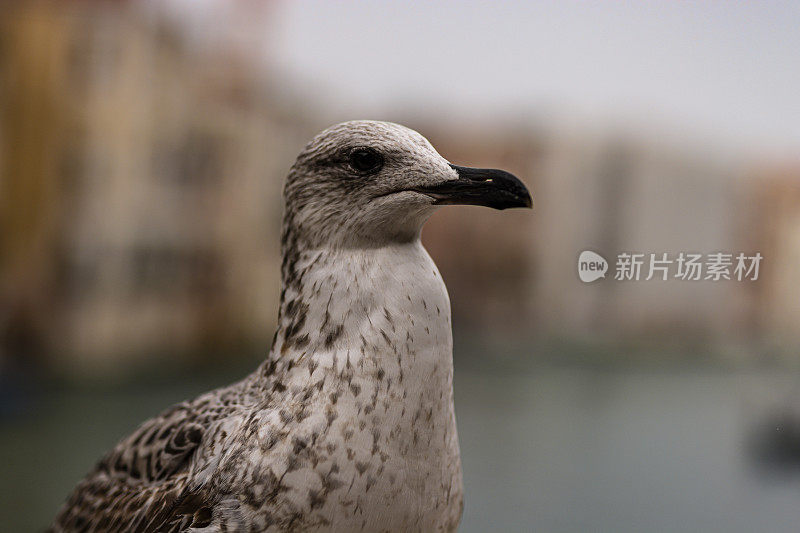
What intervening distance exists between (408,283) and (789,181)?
1266mm

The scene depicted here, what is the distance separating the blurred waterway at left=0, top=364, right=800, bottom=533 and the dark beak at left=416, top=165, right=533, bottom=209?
103 centimetres

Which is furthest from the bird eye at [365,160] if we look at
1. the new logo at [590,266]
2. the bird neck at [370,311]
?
the new logo at [590,266]

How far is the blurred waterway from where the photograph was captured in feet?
5.47

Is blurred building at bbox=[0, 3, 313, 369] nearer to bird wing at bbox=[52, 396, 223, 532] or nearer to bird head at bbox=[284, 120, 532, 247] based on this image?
bird wing at bbox=[52, 396, 223, 532]

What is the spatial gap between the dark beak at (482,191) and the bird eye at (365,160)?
0.07 metres

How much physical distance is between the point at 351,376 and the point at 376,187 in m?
0.23

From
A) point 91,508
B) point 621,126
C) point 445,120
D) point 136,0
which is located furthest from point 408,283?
point 136,0

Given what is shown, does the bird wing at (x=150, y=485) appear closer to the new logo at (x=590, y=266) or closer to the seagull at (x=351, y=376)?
the seagull at (x=351, y=376)

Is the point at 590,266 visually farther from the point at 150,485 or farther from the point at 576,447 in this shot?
the point at 150,485

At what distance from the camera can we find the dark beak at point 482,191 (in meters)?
0.82

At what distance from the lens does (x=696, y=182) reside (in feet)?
5.58

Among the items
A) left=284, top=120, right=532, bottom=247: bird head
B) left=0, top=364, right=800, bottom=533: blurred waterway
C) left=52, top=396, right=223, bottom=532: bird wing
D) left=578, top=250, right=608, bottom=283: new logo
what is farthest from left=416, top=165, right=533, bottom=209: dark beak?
left=0, top=364, right=800, bottom=533: blurred waterway

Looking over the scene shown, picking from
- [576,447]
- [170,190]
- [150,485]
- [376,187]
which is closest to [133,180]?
[170,190]

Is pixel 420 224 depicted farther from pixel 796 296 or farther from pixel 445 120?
pixel 796 296
